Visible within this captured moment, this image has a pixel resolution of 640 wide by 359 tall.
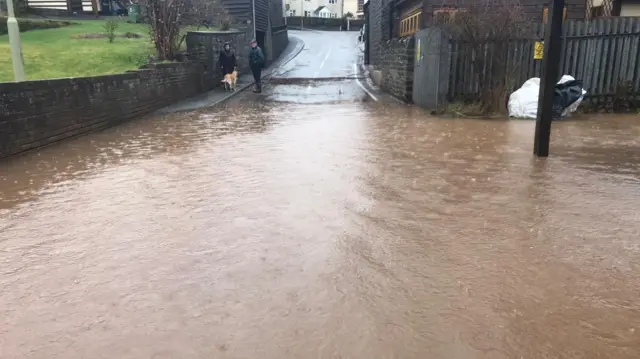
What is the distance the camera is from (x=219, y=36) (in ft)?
65.5

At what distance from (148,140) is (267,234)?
5.85 metres

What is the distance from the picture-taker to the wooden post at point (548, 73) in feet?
23.4

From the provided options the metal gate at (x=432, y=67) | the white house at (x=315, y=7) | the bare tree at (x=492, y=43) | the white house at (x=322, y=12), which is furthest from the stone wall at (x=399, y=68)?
the white house at (x=315, y=7)

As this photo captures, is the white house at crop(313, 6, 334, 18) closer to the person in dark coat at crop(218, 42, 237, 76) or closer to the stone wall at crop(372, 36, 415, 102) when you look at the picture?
the stone wall at crop(372, 36, 415, 102)

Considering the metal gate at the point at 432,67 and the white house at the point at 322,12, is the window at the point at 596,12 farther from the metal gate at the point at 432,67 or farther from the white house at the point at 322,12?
the white house at the point at 322,12

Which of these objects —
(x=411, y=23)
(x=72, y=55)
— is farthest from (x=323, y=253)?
(x=411, y=23)

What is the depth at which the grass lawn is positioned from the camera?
41.5 ft

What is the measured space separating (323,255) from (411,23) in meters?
19.1

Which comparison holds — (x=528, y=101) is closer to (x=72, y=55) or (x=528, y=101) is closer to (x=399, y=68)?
(x=399, y=68)

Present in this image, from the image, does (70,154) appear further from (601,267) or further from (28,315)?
(601,267)

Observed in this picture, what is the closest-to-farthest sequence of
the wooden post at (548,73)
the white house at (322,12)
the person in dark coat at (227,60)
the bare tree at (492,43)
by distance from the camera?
1. the wooden post at (548,73)
2. the bare tree at (492,43)
3. the person in dark coat at (227,60)
4. the white house at (322,12)

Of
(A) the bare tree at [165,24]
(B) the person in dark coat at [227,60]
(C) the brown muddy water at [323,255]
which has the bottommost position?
(C) the brown muddy water at [323,255]

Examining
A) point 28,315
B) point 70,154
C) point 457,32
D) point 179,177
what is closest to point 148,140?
point 70,154

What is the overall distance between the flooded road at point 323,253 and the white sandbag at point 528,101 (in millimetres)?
3265
